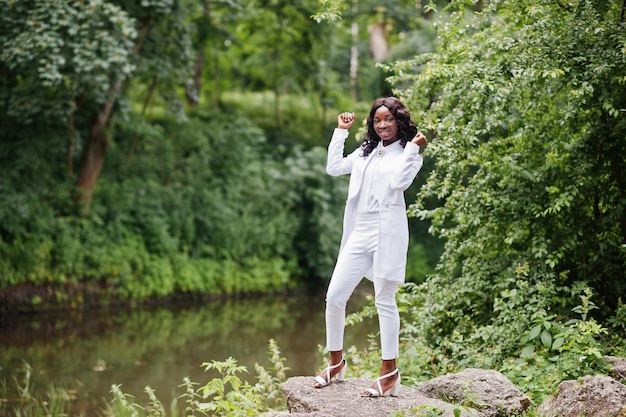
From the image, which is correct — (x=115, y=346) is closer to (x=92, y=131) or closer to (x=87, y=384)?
(x=87, y=384)

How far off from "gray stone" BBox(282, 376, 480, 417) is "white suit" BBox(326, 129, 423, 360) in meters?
0.28

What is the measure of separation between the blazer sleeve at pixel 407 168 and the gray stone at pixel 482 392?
1.35 m

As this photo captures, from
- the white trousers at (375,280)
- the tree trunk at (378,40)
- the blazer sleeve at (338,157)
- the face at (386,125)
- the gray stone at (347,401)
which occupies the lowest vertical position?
the gray stone at (347,401)

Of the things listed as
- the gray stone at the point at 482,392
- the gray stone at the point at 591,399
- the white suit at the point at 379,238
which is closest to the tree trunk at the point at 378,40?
the white suit at the point at 379,238

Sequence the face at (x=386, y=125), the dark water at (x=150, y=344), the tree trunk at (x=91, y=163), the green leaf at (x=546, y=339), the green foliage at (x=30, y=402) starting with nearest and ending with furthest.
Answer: the face at (x=386, y=125), the green leaf at (x=546, y=339), the green foliage at (x=30, y=402), the dark water at (x=150, y=344), the tree trunk at (x=91, y=163)

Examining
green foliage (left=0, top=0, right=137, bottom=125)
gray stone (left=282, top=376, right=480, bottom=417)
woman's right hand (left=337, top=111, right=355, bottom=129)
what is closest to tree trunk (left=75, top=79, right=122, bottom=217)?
green foliage (left=0, top=0, right=137, bottom=125)

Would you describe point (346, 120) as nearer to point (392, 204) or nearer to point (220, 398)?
point (392, 204)

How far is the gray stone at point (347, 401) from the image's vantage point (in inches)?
177

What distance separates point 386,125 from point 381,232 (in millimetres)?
705

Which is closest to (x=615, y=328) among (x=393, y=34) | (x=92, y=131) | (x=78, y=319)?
(x=78, y=319)

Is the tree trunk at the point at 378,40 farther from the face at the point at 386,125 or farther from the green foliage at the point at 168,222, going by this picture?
the face at the point at 386,125

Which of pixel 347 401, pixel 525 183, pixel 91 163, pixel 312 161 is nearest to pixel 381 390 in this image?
pixel 347 401

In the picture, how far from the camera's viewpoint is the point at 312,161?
19469 mm

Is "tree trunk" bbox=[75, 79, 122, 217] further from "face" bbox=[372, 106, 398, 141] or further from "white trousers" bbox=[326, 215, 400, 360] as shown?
"white trousers" bbox=[326, 215, 400, 360]
